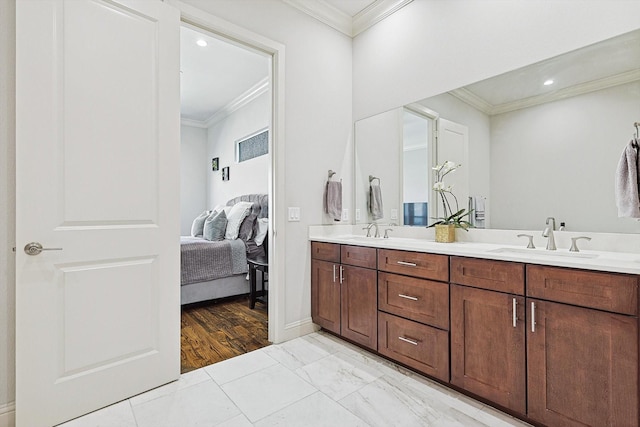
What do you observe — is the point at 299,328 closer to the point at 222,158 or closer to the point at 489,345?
the point at 489,345

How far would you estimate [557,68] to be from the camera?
1865 millimetres

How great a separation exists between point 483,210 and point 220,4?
2368 mm

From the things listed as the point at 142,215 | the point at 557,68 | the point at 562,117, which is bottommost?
the point at 142,215

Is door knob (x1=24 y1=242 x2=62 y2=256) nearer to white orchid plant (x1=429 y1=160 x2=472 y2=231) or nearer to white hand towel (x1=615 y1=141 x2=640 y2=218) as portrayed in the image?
white orchid plant (x1=429 y1=160 x2=472 y2=231)

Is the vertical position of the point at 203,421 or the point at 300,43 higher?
the point at 300,43

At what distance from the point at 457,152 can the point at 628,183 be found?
0.99 meters

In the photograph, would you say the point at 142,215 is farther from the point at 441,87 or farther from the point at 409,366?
the point at 441,87

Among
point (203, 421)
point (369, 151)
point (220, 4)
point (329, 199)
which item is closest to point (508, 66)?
point (369, 151)

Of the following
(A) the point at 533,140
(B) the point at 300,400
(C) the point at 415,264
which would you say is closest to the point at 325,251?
(C) the point at 415,264

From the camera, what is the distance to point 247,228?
3.97 meters

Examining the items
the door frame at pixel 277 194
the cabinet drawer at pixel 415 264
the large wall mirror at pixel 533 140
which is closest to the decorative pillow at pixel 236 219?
the door frame at pixel 277 194

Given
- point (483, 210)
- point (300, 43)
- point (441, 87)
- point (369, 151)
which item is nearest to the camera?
point (483, 210)

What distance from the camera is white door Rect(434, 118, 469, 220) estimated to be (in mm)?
2299

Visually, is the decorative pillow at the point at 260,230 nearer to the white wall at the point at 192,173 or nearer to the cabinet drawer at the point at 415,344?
the cabinet drawer at the point at 415,344
